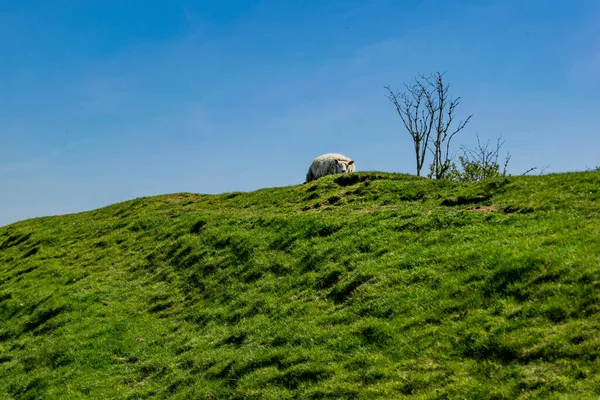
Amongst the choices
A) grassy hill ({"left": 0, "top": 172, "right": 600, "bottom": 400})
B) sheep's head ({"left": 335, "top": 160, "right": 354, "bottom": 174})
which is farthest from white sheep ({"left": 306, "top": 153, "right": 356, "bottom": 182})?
grassy hill ({"left": 0, "top": 172, "right": 600, "bottom": 400})

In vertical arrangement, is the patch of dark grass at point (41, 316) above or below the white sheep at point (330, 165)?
below

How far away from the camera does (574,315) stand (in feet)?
40.6

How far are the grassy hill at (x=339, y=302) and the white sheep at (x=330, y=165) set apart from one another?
915cm

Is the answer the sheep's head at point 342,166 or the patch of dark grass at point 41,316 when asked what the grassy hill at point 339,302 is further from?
the sheep's head at point 342,166

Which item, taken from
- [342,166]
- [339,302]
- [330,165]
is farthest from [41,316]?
[342,166]

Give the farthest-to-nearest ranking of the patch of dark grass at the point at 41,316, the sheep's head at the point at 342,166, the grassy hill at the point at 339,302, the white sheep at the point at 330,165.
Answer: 1. the white sheep at the point at 330,165
2. the sheep's head at the point at 342,166
3. the patch of dark grass at the point at 41,316
4. the grassy hill at the point at 339,302

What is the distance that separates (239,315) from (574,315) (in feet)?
43.0

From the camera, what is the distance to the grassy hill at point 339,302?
1242 cm

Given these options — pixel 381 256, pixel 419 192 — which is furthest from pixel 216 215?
pixel 381 256

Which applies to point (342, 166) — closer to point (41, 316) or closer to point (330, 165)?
point (330, 165)

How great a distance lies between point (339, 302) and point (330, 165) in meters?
Answer: 28.7

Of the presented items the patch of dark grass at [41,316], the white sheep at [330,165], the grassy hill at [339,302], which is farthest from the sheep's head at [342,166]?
the patch of dark grass at [41,316]

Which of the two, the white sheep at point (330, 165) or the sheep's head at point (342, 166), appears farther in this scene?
the white sheep at point (330, 165)

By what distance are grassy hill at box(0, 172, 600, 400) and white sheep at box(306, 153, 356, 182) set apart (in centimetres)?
915
